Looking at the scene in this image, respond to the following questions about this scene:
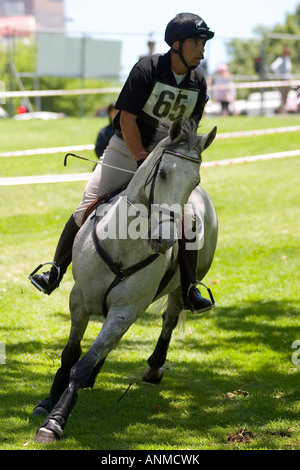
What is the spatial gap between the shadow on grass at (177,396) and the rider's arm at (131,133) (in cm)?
214

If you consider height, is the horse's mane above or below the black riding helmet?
below

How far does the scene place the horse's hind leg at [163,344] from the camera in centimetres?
700

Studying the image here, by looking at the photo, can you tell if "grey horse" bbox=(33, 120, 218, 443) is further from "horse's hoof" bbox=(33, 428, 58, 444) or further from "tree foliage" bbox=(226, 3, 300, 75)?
"tree foliage" bbox=(226, 3, 300, 75)

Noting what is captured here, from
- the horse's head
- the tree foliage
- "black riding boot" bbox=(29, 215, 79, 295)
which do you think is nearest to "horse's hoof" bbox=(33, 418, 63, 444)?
"black riding boot" bbox=(29, 215, 79, 295)

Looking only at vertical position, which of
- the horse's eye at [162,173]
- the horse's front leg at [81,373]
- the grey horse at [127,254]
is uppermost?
the horse's eye at [162,173]

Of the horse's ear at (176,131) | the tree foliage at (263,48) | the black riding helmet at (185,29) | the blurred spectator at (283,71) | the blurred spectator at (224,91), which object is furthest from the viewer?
the tree foliage at (263,48)

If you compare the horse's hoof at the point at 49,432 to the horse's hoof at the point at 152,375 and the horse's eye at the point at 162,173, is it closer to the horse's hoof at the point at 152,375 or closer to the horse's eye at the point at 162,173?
the horse's hoof at the point at 152,375

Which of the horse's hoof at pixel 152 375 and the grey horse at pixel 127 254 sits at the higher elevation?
the grey horse at pixel 127 254

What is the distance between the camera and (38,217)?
14.8 m

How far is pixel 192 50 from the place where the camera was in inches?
233

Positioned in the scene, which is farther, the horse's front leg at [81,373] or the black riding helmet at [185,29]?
the black riding helmet at [185,29]

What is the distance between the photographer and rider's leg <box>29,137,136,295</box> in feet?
20.7

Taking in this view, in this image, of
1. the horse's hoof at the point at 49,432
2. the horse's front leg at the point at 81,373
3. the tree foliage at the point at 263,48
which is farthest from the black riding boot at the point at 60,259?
the tree foliage at the point at 263,48

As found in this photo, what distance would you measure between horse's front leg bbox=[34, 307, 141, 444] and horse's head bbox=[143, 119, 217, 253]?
872mm
